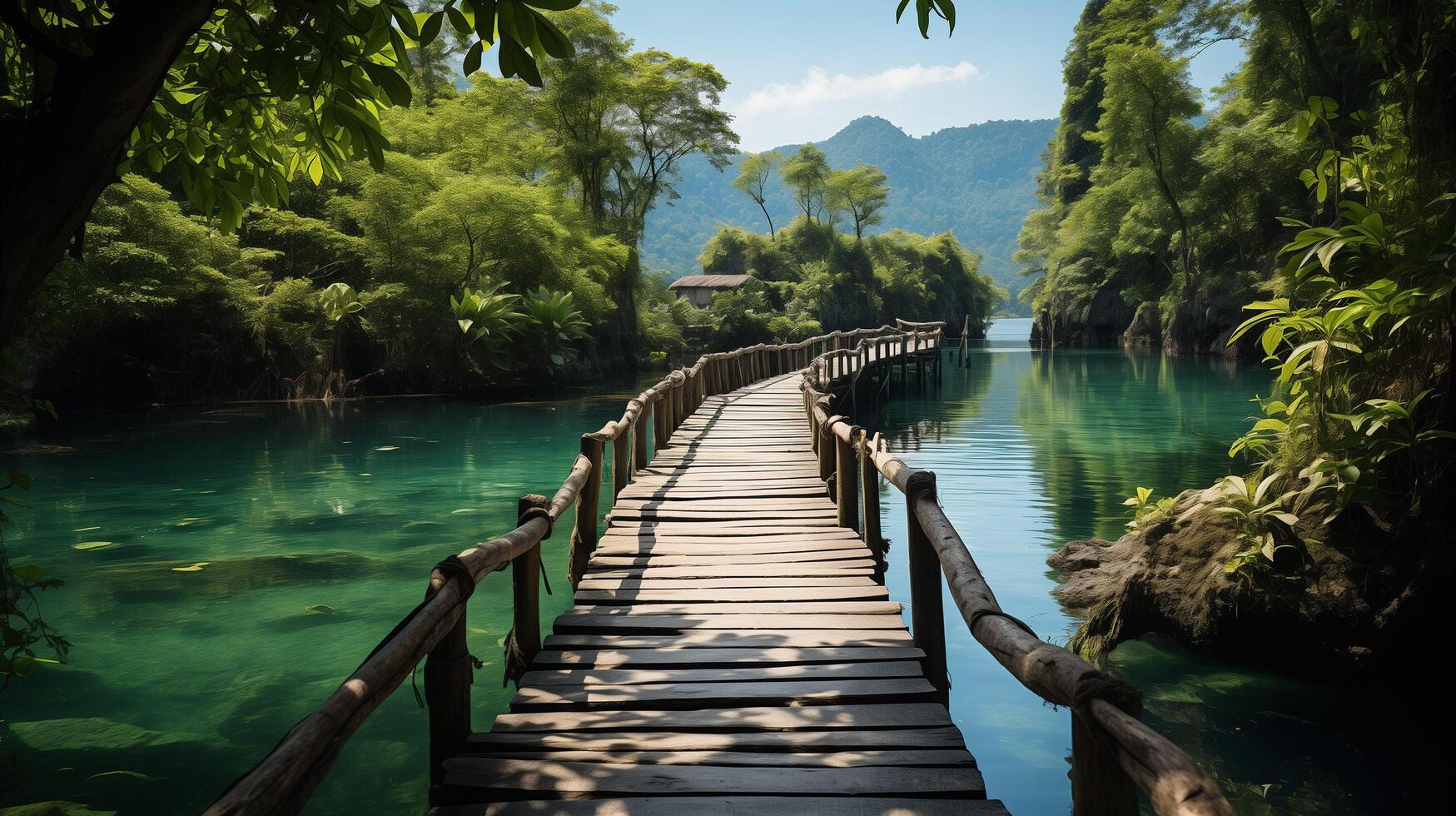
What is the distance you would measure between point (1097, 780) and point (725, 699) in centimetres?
169

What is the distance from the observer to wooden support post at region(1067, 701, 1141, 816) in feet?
6.66

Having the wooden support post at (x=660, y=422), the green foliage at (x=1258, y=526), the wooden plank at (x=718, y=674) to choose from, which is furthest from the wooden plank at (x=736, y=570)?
the wooden support post at (x=660, y=422)

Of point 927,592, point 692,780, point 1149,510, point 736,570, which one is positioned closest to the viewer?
point 692,780

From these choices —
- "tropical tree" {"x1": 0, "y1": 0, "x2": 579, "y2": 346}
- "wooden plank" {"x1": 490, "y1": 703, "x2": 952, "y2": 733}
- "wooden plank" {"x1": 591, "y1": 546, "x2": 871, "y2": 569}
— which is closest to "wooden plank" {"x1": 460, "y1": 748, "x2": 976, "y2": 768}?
"wooden plank" {"x1": 490, "y1": 703, "x2": 952, "y2": 733}

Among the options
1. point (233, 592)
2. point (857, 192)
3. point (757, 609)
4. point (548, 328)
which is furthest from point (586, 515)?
point (857, 192)

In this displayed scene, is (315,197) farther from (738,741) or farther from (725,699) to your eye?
(738,741)

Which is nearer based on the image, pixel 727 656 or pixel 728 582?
pixel 727 656

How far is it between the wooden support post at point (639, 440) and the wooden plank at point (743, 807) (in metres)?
5.59

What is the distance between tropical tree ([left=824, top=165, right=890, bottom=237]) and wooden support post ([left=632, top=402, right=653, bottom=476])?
5463cm

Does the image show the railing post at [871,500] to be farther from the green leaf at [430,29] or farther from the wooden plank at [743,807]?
the green leaf at [430,29]

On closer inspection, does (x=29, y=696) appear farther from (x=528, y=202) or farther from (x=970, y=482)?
(x=528, y=202)

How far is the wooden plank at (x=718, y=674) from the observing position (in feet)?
12.3

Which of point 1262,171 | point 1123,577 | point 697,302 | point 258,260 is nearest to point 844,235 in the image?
point 697,302

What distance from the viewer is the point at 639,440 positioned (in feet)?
29.1
